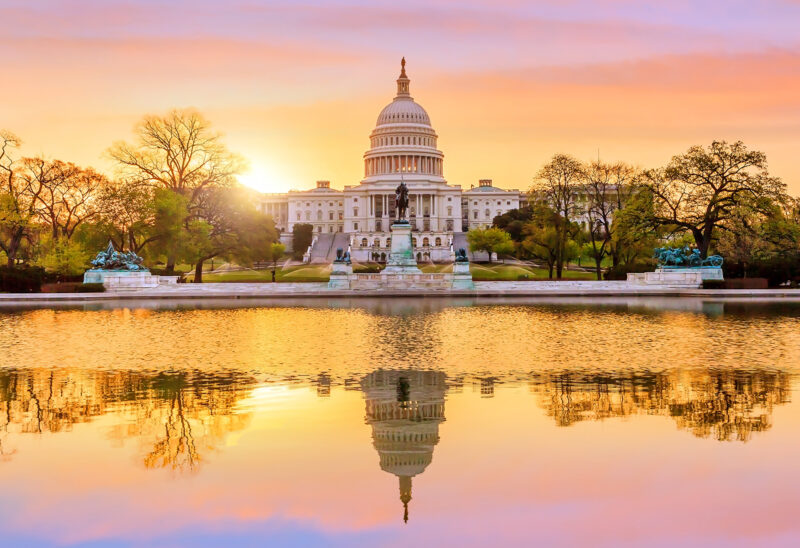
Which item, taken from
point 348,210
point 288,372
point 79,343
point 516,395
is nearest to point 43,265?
point 79,343

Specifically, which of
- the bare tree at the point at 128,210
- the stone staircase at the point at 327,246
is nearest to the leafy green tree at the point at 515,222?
the stone staircase at the point at 327,246

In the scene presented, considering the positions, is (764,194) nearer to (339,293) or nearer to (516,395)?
(339,293)

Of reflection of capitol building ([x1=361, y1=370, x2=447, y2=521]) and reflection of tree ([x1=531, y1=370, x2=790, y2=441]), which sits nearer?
reflection of capitol building ([x1=361, y1=370, x2=447, y2=521])

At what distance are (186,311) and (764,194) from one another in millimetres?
40937

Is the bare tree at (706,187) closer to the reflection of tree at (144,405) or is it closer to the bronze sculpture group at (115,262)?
the bronze sculpture group at (115,262)

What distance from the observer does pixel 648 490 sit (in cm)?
1016

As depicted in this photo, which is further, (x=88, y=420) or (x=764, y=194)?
(x=764, y=194)

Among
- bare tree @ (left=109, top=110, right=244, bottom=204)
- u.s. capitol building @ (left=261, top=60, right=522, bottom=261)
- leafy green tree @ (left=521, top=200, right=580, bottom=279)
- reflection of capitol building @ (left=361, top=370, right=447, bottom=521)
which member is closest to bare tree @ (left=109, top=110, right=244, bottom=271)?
bare tree @ (left=109, top=110, right=244, bottom=204)

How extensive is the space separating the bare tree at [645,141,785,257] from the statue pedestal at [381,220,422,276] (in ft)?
59.0

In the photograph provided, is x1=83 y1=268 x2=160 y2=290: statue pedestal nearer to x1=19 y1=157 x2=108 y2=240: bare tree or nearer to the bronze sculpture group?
the bronze sculpture group

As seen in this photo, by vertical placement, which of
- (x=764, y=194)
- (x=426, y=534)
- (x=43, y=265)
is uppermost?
(x=764, y=194)

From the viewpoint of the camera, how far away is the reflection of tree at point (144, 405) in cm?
Answer: 1270

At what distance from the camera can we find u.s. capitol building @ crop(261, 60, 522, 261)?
172000 millimetres

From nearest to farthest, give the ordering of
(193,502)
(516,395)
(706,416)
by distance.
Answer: (193,502) → (706,416) → (516,395)
